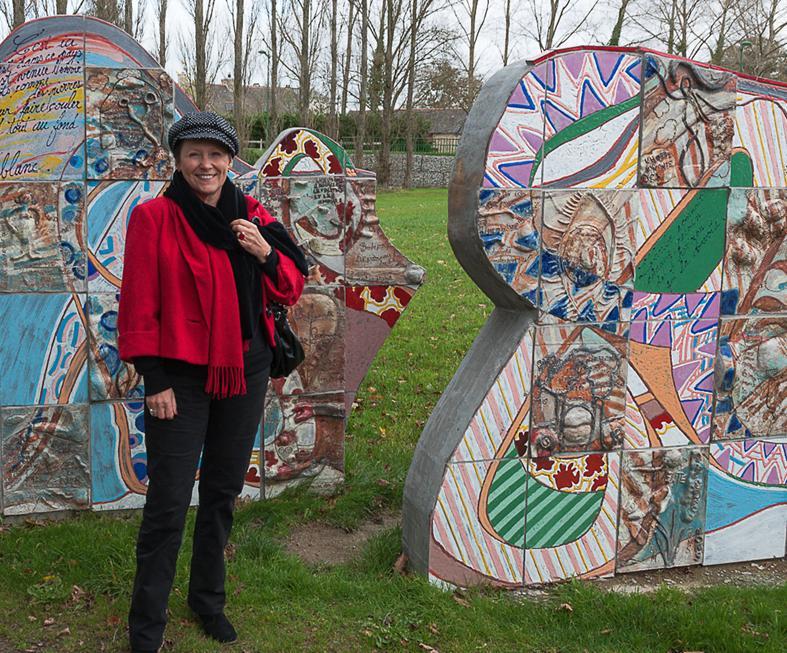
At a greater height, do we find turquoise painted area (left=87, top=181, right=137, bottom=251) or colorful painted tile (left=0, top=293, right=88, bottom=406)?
turquoise painted area (left=87, top=181, right=137, bottom=251)

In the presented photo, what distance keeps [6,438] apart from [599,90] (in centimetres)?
346

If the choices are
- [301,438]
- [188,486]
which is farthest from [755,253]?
[188,486]

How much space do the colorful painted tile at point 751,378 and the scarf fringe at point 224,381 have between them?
240cm

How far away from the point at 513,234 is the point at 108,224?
2.25 m

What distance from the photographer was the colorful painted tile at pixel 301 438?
16.6 ft

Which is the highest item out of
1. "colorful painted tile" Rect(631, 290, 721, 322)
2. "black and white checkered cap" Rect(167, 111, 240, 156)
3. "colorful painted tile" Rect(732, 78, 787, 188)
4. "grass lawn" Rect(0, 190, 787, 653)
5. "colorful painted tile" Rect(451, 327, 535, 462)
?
"colorful painted tile" Rect(732, 78, 787, 188)

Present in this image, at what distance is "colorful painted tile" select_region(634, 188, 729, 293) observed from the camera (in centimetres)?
402

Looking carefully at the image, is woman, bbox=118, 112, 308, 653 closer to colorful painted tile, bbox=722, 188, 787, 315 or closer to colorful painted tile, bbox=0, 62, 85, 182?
colorful painted tile, bbox=0, 62, 85, 182

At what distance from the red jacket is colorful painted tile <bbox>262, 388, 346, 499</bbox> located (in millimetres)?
2023

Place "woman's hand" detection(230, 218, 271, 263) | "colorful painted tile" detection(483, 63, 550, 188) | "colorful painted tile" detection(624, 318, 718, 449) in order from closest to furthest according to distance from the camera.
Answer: "woman's hand" detection(230, 218, 271, 263) < "colorful painted tile" detection(483, 63, 550, 188) < "colorful painted tile" detection(624, 318, 718, 449)

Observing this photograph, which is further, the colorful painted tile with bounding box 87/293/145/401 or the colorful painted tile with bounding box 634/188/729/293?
the colorful painted tile with bounding box 87/293/145/401

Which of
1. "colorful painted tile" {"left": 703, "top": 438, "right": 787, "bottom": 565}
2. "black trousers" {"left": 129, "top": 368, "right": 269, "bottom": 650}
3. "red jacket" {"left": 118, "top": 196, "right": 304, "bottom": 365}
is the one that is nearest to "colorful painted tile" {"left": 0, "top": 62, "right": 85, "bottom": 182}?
"red jacket" {"left": 118, "top": 196, "right": 304, "bottom": 365}

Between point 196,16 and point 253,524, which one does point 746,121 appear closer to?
point 253,524

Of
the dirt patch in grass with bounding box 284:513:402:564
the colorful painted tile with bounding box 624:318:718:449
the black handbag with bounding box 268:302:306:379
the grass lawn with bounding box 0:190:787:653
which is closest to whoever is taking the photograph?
the black handbag with bounding box 268:302:306:379
